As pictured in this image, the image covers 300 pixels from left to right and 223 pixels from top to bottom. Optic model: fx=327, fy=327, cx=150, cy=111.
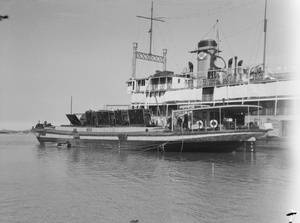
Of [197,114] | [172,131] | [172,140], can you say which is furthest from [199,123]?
[172,140]

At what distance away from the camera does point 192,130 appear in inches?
1206

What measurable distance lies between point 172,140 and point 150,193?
642 inches

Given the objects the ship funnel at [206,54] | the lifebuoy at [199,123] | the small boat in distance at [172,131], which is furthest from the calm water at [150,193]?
the ship funnel at [206,54]

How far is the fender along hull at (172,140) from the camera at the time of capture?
28406mm

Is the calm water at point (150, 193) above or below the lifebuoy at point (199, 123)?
below

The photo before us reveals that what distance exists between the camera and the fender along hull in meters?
28.4

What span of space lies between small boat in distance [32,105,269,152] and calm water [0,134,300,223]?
6044 mm

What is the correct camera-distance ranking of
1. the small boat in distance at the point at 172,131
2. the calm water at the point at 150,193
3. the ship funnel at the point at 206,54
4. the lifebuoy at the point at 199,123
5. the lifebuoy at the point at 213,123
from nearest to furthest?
the calm water at the point at 150,193 < the small boat in distance at the point at 172,131 < the lifebuoy at the point at 213,123 < the lifebuoy at the point at 199,123 < the ship funnel at the point at 206,54

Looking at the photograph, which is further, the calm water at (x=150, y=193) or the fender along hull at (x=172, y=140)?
the fender along hull at (x=172, y=140)

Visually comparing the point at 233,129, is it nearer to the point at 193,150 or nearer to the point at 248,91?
the point at 193,150

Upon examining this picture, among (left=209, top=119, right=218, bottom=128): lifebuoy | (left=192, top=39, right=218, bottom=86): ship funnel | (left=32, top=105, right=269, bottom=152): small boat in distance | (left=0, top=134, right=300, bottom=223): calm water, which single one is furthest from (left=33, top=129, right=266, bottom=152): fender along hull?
(left=192, top=39, right=218, bottom=86): ship funnel

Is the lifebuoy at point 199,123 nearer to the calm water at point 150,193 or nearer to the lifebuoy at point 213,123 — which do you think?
the lifebuoy at point 213,123

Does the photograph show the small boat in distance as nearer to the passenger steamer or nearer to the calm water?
the passenger steamer

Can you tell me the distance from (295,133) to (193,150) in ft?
48.5
